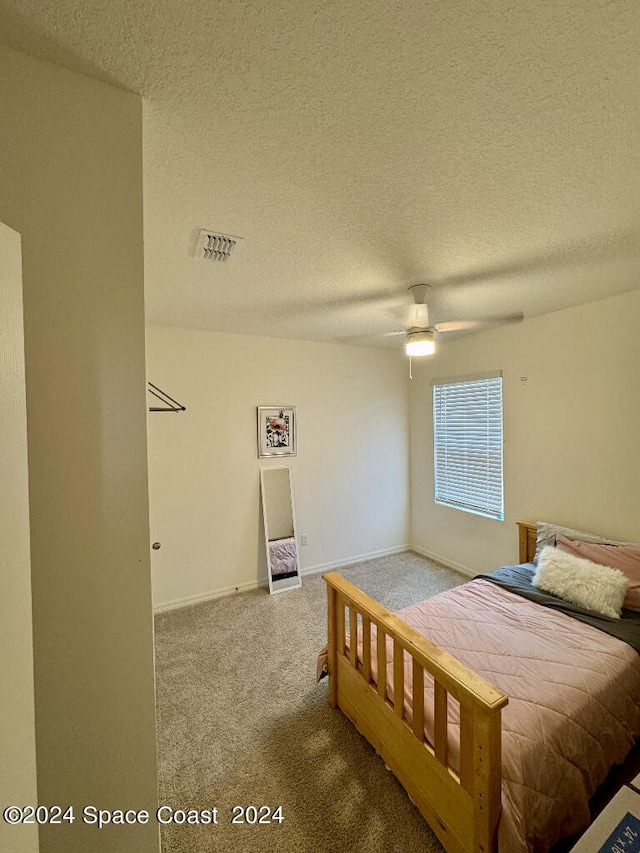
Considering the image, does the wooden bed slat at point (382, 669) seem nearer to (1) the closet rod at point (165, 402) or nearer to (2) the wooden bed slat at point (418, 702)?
(2) the wooden bed slat at point (418, 702)

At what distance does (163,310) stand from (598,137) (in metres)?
2.54

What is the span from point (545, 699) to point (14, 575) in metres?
1.87

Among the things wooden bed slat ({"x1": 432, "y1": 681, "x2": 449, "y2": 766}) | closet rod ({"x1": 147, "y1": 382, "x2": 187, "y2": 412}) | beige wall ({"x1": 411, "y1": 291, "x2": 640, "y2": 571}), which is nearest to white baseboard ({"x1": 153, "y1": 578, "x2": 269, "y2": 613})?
closet rod ({"x1": 147, "y1": 382, "x2": 187, "y2": 412})

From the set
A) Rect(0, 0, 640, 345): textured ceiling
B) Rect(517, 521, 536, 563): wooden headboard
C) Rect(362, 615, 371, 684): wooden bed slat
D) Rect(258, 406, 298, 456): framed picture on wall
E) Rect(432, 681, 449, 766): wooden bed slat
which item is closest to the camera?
Rect(0, 0, 640, 345): textured ceiling

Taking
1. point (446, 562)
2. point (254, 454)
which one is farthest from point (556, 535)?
point (254, 454)

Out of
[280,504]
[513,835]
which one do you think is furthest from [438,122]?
[280,504]

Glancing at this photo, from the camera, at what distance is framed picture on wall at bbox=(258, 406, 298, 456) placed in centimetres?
335

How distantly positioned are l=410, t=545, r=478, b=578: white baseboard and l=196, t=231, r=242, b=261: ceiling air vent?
360 centimetres

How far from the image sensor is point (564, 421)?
2.69 meters

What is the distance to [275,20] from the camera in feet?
2.30

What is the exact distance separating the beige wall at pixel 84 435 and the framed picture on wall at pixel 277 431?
2.47m

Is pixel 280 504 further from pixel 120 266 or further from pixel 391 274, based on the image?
pixel 120 266

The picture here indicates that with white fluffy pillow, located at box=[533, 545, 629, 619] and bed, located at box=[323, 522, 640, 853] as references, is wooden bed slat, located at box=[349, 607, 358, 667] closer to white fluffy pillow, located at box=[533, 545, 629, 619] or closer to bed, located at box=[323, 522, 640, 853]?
bed, located at box=[323, 522, 640, 853]

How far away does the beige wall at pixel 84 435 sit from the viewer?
0.75 meters
